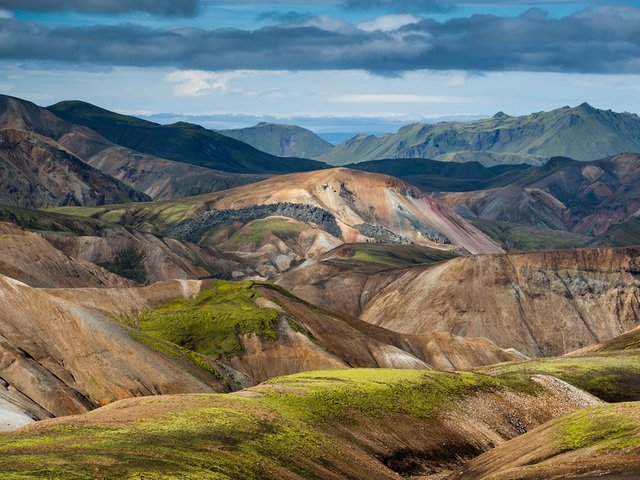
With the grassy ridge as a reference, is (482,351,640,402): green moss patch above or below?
below

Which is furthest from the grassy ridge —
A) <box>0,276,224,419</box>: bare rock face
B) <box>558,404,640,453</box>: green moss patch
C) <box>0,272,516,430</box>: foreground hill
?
<box>0,272,516,430</box>: foreground hill

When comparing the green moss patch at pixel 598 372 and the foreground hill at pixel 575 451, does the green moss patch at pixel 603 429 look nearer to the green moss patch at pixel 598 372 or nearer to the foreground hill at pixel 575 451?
the foreground hill at pixel 575 451

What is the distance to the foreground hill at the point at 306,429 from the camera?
176 feet

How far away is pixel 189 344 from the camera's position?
134 metres

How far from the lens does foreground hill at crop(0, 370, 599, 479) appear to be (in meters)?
53.6

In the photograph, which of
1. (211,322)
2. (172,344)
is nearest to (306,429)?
(172,344)

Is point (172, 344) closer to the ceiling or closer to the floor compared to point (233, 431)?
closer to the floor

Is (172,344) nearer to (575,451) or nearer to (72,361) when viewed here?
(72,361)

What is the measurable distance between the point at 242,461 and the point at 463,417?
35067 millimetres

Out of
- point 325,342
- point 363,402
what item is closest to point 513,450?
point 363,402

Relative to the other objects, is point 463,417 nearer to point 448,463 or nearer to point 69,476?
point 448,463

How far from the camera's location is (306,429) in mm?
72250

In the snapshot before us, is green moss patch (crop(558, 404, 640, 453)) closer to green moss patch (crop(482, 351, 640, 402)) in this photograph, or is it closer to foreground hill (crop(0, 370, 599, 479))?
foreground hill (crop(0, 370, 599, 479))

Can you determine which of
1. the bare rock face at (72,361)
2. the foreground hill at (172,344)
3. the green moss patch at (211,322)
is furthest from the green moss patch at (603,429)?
the green moss patch at (211,322)
